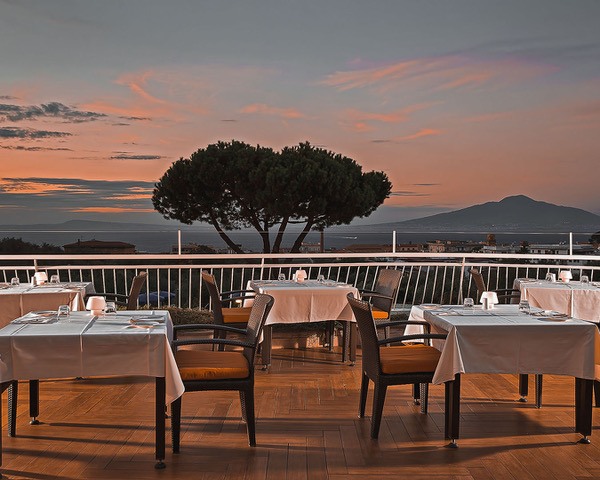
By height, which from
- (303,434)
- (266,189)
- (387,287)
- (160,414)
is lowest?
(303,434)

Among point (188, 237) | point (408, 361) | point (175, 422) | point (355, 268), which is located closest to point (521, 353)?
point (408, 361)

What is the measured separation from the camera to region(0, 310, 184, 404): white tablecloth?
322cm

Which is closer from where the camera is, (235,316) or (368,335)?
(368,335)

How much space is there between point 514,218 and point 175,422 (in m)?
10.2

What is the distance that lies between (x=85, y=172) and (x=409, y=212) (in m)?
6.70

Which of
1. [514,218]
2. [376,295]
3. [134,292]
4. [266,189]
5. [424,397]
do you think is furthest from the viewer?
[266,189]

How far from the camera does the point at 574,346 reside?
3777mm

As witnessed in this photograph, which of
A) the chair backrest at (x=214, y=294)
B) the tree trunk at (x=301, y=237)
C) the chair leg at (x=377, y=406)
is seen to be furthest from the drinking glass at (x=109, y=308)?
the tree trunk at (x=301, y=237)

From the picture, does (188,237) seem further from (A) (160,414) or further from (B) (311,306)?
(A) (160,414)

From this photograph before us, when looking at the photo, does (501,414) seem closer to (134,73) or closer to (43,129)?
(134,73)

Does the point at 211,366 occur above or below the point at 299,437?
above

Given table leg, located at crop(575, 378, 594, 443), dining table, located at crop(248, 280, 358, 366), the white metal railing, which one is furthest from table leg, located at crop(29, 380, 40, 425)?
table leg, located at crop(575, 378, 594, 443)

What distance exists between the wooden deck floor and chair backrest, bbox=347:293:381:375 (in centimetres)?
47

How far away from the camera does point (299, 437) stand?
3.88 meters
